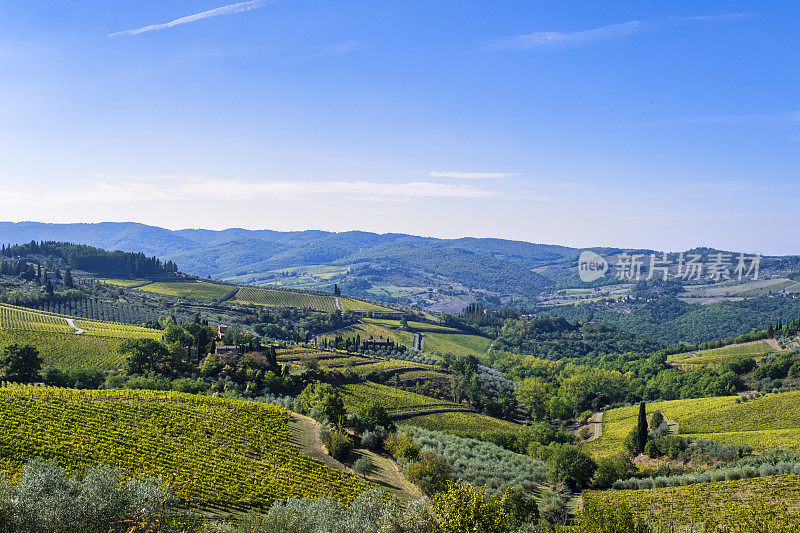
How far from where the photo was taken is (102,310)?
538 feet

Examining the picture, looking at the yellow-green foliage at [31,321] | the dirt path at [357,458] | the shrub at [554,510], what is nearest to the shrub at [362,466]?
the dirt path at [357,458]

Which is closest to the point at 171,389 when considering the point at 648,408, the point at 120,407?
the point at 120,407

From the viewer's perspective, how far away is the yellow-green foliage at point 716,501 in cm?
4106

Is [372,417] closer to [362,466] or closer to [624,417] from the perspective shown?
[362,466]

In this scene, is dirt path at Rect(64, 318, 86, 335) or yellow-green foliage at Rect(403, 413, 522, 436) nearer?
yellow-green foliage at Rect(403, 413, 522, 436)

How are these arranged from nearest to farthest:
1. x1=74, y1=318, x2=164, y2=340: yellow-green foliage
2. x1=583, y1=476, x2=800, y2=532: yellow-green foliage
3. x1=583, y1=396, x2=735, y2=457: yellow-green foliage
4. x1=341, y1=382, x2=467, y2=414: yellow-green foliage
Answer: x1=583, y1=476, x2=800, y2=532: yellow-green foliage, x1=583, y1=396, x2=735, y2=457: yellow-green foliage, x1=341, y1=382, x2=467, y2=414: yellow-green foliage, x1=74, y1=318, x2=164, y2=340: yellow-green foliage

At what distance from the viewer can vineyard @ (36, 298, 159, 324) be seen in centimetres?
15616

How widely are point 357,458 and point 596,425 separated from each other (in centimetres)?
7166

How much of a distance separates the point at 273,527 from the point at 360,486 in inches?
658

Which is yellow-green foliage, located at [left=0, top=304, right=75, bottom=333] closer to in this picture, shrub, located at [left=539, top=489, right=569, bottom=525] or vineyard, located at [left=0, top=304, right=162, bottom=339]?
vineyard, located at [left=0, top=304, right=162, bottom=339]

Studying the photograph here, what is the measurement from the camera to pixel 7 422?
4856 centimetres

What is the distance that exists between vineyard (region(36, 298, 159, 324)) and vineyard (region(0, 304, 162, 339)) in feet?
59.0

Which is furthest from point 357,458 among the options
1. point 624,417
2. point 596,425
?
point 624,417

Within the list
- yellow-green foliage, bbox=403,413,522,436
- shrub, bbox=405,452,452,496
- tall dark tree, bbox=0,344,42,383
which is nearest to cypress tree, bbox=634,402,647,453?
yellow-green foliage, bbox=403,413,522,436
